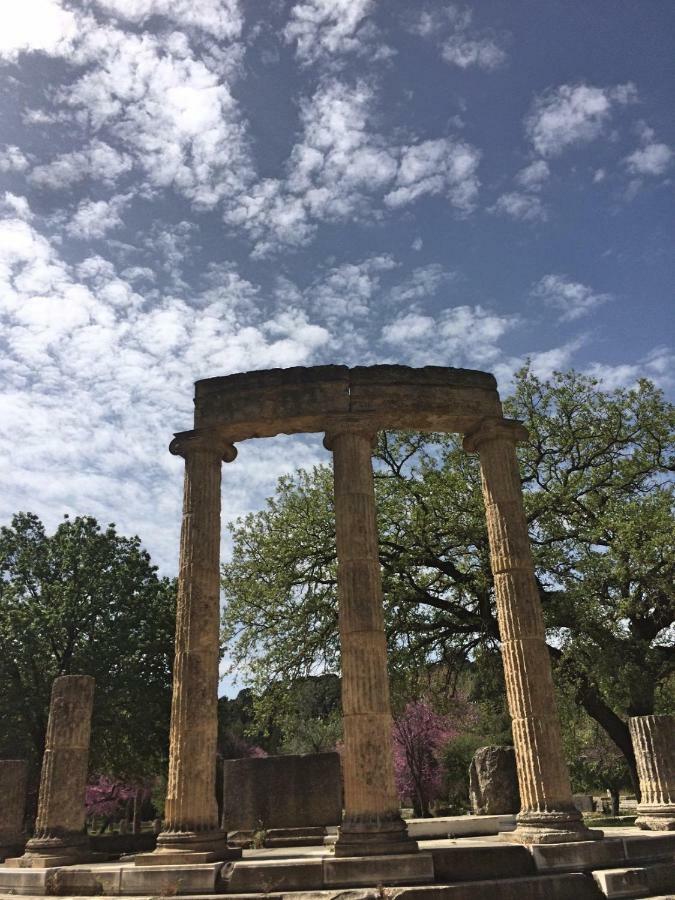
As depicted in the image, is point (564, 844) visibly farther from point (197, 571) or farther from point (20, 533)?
point (20, 533)

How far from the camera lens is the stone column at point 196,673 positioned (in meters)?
11.2

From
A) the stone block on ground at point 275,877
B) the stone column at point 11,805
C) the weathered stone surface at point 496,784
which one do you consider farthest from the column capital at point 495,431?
the stone column at point 11,805

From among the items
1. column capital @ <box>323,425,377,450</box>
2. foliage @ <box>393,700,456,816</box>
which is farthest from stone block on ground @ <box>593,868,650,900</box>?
Result: foliage @ <box>393,700,456,816</box>

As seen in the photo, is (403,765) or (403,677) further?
(403,765)

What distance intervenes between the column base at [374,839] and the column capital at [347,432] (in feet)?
21.8

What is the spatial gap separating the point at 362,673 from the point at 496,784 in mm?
8789

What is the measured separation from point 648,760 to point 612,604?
5092 millimetres

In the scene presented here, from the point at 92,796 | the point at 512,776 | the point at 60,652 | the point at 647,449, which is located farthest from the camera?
the point at 92,796

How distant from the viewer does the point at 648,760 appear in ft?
46.3

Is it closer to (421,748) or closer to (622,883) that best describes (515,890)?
(622,883)

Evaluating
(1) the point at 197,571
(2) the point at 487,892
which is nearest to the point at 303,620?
(1) the point at 197,571

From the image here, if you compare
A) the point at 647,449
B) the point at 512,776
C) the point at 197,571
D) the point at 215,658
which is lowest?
the point at 512,776

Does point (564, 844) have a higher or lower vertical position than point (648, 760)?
lower

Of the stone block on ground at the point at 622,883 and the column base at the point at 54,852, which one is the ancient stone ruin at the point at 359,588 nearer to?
the stone block on ground at the point at 622,883
